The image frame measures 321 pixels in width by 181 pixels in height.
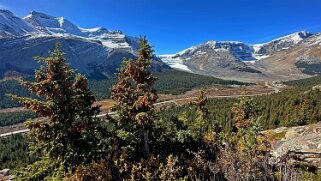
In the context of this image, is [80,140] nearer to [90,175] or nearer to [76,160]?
[76,160]

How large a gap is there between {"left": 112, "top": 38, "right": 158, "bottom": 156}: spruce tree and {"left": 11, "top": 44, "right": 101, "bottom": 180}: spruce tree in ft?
12.4

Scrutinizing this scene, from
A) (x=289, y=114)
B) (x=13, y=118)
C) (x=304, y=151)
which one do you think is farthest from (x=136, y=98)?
(x=13, y=118)

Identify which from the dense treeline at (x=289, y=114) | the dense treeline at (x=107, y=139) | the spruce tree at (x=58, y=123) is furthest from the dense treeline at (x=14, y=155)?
the spruce tree at (x=58, y=123)

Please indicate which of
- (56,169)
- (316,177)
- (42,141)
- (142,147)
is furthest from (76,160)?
(316,177)

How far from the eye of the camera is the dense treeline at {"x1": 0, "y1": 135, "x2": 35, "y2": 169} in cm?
6733

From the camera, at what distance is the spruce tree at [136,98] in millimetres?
22875

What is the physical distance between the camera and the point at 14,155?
76062mm

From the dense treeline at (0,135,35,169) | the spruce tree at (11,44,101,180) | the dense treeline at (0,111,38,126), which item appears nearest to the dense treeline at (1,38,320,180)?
the spruce tree at (11,44,101,180)

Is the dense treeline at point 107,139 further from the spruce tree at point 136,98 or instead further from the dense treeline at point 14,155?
the dense treeline at point 14,155

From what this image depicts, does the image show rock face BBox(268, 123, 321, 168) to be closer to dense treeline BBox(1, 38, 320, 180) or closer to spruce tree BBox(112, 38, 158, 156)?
dense treeline BBox(1, 38, 320, 180)

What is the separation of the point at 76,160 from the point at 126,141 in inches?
192

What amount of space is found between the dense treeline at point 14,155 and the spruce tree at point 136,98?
50.6 metres

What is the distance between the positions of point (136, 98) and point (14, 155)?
66.9 m

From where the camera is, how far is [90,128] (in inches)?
819
